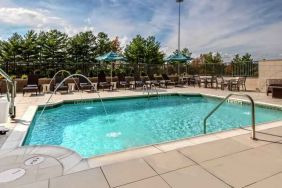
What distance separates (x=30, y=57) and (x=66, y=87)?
943 centimetres

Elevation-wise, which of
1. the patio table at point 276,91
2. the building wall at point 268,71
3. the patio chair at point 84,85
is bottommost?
the patio table at point 276,91

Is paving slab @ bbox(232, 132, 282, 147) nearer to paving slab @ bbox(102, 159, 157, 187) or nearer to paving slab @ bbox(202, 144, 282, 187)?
paving slab @ bbox(202, 144, 282, 187)

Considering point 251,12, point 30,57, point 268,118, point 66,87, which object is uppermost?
point 251,12

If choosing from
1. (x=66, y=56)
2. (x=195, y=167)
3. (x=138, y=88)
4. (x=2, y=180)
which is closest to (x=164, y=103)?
(x=138, y=88)

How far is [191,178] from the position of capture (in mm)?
2781

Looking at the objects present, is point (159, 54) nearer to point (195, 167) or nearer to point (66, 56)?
point (66, 56)

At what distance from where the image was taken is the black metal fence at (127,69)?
14.4m

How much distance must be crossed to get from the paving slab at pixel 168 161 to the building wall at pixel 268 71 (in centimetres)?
1031

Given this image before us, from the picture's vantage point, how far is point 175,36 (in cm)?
2308

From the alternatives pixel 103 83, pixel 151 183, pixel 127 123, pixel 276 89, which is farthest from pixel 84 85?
pixel 151 183

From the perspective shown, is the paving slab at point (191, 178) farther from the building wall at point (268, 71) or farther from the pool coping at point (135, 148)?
the building wall at point (268, 71)

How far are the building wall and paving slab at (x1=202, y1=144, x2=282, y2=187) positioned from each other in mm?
9287

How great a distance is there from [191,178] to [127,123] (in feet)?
15.0

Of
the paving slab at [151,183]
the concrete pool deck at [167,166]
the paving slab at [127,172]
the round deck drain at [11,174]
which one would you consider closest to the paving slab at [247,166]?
the concrete pool deck at [167,166]
